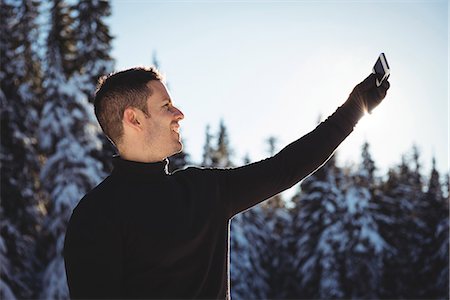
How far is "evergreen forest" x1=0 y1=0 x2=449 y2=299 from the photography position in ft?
67.6

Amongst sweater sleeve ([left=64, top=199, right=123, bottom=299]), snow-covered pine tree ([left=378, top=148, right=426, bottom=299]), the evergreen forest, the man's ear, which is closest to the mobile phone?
the man's ear

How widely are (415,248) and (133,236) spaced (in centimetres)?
3851

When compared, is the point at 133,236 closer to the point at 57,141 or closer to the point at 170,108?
the point at 170,108

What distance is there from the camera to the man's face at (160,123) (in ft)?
9.25

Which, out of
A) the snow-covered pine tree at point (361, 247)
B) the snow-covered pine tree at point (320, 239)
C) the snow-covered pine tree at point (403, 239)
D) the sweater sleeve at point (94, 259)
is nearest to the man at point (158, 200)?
the sweater sleeve at point (94, 259)

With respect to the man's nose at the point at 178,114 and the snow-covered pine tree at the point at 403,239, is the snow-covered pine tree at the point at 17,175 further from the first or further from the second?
the snow-covered pine tree at the point at 403,239

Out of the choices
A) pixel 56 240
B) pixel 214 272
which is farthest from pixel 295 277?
pixel 214 272

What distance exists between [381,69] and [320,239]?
34.0 metres

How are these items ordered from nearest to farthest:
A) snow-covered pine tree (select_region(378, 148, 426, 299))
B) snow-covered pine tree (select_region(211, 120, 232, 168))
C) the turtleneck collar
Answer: the turtleneck collar
snow-covered pine tree (select_region(378, 148, 426, 299))
snow-covered pine tree (select_region(211, 120, 232, 168))

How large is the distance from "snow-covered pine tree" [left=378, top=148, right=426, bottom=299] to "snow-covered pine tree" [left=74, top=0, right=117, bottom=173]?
2181 centimetres

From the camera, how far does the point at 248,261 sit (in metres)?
37.5

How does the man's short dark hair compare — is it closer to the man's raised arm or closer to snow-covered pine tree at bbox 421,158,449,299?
the man's raised arm

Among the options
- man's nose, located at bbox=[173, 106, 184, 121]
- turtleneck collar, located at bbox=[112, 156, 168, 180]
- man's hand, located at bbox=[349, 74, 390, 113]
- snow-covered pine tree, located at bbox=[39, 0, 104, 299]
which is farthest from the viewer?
snow-covered pine tree, located at bbox=[39, 0, 104, 299]

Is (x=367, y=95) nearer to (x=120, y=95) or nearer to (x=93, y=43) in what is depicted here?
(x=120, y=95)
